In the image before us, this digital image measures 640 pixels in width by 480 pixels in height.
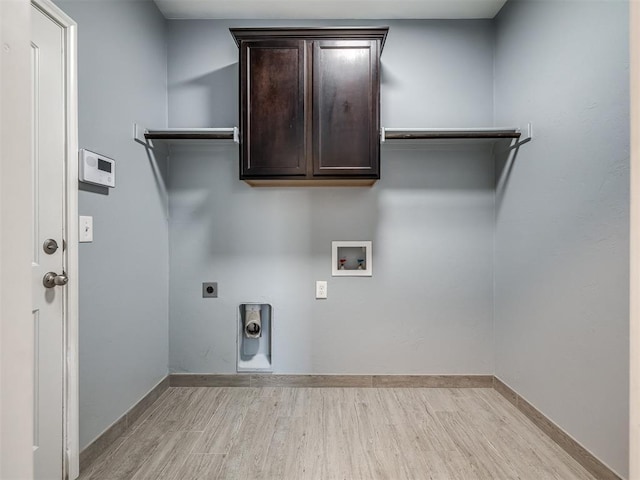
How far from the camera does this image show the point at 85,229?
170cm

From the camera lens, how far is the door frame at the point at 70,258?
158cm

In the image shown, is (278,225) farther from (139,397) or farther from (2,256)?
(2,256)

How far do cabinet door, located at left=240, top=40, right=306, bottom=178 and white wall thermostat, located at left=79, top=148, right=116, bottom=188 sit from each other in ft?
2.40

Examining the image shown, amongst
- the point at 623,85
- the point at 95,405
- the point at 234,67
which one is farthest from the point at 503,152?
the point at 95,405

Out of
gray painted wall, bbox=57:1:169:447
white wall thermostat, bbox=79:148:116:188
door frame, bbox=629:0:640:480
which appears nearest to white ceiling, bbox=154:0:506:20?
gray painted wall, bbox=57:1:169:447

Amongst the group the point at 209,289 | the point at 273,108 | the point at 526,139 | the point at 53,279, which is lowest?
the point at 209,289

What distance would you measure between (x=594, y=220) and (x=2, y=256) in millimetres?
2120

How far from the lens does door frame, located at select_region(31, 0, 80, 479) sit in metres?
1.58

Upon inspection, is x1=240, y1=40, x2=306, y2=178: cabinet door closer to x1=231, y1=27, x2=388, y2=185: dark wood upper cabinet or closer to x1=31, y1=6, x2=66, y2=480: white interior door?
x1=231, y1=27, x2=388, y2=185: dark wood upper cabinet

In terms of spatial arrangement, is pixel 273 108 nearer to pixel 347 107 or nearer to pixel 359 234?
pixel 347 107

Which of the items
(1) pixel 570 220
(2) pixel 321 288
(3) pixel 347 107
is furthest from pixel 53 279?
(1) pixel 570 220

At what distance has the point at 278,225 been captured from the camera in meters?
2.64

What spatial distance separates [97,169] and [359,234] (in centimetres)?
172

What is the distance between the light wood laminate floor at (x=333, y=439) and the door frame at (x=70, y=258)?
0.25 m
